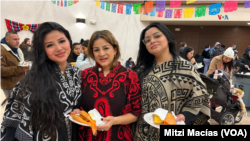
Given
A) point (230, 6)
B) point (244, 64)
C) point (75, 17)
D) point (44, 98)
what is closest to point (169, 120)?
point (44, 98)

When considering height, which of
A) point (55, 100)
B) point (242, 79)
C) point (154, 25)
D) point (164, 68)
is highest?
point (154, 25)

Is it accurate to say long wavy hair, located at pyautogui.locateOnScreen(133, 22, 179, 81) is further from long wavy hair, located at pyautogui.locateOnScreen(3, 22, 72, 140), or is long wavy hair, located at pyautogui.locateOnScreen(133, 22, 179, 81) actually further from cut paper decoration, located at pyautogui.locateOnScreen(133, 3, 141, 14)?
cut paper decoration, located at pyautogui.locateOnScreen(133, 3, 141, 14)

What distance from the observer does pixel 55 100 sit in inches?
41.8

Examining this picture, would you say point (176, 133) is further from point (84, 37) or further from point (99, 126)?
point (84, 37)

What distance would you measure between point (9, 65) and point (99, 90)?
2.29m

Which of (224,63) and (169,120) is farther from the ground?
(224,63)

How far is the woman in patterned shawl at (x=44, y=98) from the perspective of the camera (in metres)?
1.01

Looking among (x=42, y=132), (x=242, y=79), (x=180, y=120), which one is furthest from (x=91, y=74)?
(x=242, y=79)

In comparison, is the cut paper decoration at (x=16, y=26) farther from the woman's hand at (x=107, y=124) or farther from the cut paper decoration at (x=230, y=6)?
the cut paper decoration at (x=230, y=6)

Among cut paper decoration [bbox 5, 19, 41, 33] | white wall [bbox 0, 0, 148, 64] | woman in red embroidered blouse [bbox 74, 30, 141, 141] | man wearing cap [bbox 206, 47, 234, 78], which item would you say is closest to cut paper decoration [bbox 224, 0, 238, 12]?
man wearing cap [bbox 206, 47, 234, 78]

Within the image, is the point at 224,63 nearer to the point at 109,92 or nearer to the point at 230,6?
the point at 230,6

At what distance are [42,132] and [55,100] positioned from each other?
0.77ft

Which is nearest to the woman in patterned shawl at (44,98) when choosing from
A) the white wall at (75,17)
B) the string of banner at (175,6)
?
the string of banner at (175,6)

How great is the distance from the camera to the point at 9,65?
2631 mm
